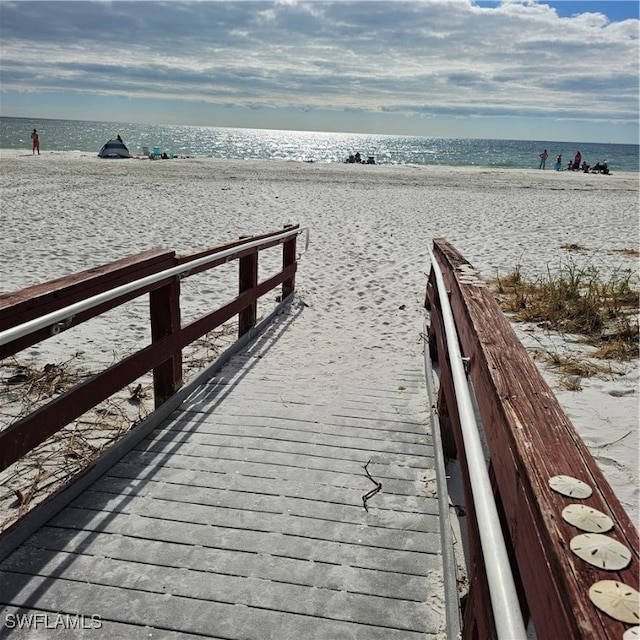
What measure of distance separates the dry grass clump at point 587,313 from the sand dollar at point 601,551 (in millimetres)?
4632

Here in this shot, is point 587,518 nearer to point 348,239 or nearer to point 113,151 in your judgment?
point 348,239

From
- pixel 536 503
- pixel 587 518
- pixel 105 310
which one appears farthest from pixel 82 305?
pixel 587 518

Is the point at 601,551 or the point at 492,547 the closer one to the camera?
the point at 601,551

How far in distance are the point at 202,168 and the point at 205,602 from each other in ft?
96.1

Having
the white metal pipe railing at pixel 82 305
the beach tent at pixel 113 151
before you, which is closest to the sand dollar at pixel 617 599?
the white metal pipe railing at pixel 82 305

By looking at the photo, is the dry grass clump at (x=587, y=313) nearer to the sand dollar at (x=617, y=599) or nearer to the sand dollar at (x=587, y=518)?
the sand dollar at (x=587, y=518)

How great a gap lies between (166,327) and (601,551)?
325 centimetres

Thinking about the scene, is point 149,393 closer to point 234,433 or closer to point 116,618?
point 234,433

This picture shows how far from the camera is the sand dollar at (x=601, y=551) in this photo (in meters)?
1.14

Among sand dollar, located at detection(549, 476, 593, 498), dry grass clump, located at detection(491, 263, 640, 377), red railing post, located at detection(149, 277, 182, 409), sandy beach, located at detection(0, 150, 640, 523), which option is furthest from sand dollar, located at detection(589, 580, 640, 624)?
dry grass clump, located at detection(491, 263, 640, 377)

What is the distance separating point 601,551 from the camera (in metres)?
1.16

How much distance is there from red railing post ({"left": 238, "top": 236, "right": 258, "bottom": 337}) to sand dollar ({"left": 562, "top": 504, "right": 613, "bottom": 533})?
462cm

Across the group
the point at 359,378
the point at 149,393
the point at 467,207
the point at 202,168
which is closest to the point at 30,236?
the point at 149,393

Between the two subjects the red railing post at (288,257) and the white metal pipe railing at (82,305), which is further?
the red railing post at (288,257)
